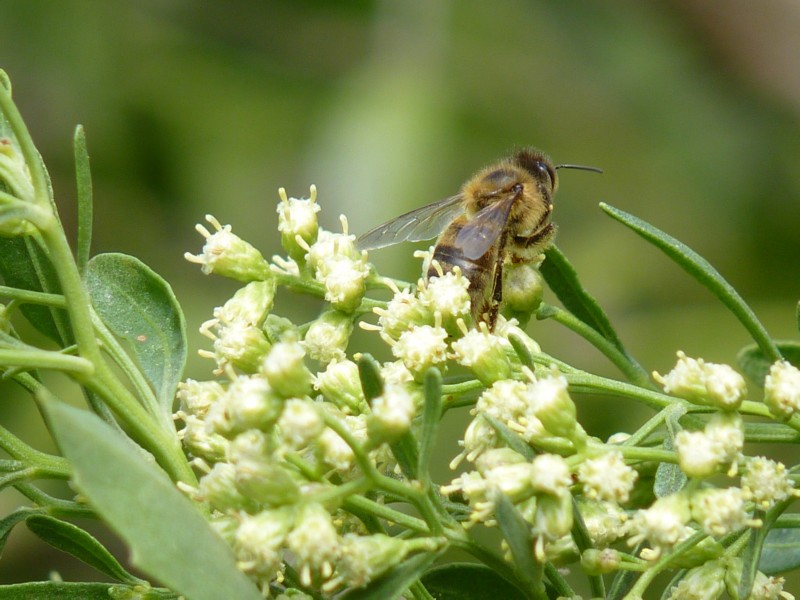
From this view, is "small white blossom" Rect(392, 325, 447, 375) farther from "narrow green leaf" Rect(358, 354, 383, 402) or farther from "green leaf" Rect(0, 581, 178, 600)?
"green leaf" Rect(0, 581, 178, 600)

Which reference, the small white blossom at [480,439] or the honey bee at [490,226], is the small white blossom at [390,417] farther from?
the honey bee at [490,226]

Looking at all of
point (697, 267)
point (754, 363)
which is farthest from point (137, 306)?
point (754, 363)

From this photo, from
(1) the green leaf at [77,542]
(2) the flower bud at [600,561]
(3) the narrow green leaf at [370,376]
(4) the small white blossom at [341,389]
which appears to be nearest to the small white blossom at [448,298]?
(4) the small white blossom at [341,389]

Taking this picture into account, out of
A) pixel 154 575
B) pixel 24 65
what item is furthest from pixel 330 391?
pixel 24 65

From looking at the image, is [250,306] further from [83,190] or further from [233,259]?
[83,190]

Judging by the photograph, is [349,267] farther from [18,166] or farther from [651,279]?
[651,279]

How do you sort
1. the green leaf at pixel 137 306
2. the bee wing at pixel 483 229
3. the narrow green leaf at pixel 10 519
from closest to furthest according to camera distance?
1. the narrow green leaf at pixel 10 519
2. the green leaf at pixel 137 306
3. the bee wing at pixel 483 229
